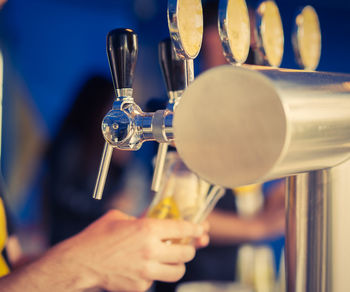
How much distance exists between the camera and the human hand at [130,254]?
2.50ft

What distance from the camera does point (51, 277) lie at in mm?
774

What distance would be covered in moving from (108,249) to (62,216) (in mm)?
913

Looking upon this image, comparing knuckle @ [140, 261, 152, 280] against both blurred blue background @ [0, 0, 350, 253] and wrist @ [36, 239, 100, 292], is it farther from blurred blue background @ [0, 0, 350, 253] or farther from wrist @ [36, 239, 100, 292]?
blurred blue background @ [0, 0, 350, 253]

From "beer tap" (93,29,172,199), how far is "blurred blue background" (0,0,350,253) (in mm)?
1849

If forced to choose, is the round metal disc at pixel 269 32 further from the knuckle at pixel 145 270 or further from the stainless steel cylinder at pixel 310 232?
the knuckle at pixel 145 270

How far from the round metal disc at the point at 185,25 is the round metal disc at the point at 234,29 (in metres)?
0.03

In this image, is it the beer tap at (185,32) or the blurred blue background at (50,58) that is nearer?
the beer tap at (185,32)

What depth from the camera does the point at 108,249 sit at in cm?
77

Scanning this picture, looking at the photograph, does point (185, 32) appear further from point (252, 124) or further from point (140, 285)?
point (140, 285)

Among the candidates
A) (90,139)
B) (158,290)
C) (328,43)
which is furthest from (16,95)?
(328,43)

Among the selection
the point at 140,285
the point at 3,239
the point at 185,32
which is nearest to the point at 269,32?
the point at 185,32

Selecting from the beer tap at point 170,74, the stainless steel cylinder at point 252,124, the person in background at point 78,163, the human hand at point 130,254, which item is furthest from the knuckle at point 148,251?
the person in background at point 78,163

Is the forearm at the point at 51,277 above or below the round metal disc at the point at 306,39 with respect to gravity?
below

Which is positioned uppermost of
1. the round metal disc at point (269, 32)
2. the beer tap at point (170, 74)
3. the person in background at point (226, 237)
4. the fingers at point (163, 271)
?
the round metal disc at point (269, 32)
